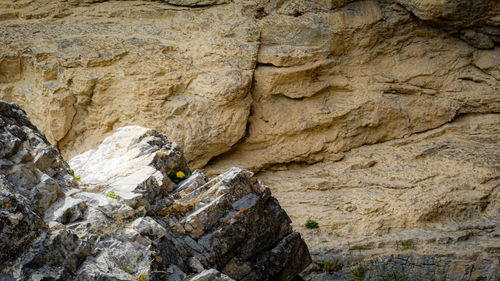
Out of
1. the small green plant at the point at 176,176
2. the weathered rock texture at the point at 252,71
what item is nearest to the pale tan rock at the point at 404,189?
the weathered rock texture at the point at 252,71

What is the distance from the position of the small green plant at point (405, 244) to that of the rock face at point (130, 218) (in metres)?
1.98

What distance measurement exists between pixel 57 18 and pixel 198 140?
404cm

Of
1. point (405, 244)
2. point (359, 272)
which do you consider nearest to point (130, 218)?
point (359, 272)

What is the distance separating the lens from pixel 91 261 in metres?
3.57

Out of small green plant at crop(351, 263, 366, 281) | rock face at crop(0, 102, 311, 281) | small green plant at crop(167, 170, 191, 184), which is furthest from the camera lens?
small green plant at crop(351, 263, 366, 281)

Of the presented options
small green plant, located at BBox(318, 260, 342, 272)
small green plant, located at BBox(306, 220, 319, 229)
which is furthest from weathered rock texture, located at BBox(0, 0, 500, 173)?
small green plant, located at BBox(318, 260, 342, 272)

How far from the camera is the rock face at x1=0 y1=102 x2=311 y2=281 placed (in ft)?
11.0

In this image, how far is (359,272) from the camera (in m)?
6.38

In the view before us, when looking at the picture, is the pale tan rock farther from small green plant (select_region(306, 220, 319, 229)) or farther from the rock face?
the rock face

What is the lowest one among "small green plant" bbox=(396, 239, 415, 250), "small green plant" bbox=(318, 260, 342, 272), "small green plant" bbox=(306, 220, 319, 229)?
"small green plant" bbox=(318, 260, 342, 272)

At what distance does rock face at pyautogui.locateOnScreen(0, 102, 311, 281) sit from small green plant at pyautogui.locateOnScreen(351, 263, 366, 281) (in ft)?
4.07

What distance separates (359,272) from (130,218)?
12.1ft

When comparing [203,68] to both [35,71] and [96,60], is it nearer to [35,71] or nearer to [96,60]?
[96,60]

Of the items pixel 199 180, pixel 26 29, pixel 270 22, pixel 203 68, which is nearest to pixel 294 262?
pixel 199 180
